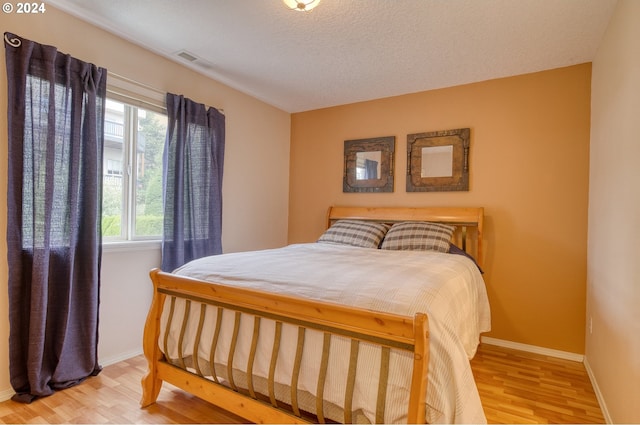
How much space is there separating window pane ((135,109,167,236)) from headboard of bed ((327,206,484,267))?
6.48 ft

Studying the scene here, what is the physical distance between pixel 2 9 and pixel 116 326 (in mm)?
2096

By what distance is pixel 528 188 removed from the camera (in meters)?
2.83

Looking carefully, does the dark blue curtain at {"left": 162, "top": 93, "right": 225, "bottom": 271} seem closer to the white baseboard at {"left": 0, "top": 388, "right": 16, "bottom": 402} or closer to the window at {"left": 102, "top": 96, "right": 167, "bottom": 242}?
the window at {"left": 102, "top": 96, "right": 167, "bottom": 242}

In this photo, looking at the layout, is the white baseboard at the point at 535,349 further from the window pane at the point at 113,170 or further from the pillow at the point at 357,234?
the window pane at the point at 113,170

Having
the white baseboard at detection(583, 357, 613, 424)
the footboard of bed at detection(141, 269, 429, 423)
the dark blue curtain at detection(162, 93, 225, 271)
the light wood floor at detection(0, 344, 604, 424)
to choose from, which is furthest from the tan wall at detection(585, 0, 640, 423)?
the dark blue curtain at detection(162, 93, 225, 271)

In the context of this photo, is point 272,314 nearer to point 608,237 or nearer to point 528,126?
point 608,237

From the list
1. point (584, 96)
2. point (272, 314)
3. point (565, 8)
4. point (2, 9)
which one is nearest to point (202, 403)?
point (272, 314)

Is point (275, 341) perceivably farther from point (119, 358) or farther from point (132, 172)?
point (132, 172)

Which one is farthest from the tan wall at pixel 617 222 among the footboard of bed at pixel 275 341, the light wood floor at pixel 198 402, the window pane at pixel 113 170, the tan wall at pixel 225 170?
the window pane at pixel 113 170

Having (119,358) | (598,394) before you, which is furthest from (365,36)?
(119,358)

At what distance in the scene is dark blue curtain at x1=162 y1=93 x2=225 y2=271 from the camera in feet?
8.87

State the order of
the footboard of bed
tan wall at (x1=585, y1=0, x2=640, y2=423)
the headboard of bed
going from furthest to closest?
1. the headboard of bed
2. tan wall at (x1=585, y1=0, x2=640, y2=423)
3. the footboard of bed

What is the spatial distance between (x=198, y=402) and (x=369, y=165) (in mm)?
2657

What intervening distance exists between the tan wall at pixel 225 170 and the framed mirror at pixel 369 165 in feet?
2.83
